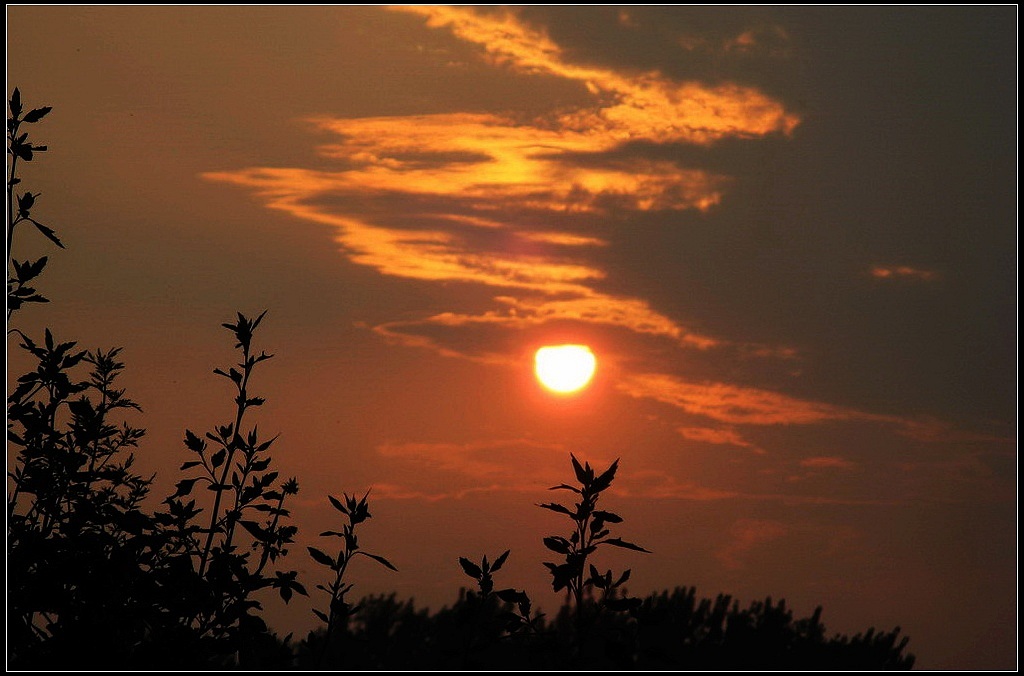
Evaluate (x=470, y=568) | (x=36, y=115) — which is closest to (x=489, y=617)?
(x=470, y=568)

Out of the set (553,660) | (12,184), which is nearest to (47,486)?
(12,184)

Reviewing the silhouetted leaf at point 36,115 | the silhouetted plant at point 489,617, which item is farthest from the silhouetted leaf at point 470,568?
the silhouetted leaf at point 36,115

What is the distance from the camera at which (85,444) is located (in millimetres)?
10289


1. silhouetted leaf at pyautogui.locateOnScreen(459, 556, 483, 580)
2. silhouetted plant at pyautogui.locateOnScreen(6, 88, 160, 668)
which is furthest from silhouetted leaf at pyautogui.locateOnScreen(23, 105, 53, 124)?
silhouetted leaf at pyautogui.locateOnScreen(459, 556, 483, 580)

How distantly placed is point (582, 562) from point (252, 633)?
9.19 ft

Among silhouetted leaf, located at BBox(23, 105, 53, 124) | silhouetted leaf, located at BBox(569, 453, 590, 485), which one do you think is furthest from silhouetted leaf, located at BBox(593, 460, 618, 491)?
silhouetted leaf, located at BBox(23, 105, 53, 124)

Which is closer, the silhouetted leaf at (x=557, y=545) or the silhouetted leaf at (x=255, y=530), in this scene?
the silhouetted leaf at (x=557, y=545)

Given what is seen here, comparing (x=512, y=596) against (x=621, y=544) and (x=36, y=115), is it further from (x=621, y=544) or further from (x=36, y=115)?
(x=36, y=115)

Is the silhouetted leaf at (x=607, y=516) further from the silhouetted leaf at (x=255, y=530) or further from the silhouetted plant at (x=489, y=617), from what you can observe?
the silhouetted leaf at (x=255, y=530)

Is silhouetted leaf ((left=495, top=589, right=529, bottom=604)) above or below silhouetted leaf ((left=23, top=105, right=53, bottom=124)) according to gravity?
below

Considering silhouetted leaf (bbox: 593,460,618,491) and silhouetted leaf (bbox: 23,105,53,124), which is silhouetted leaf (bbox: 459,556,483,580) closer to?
silhouetted leaf (bbox: 593,460,618,491)

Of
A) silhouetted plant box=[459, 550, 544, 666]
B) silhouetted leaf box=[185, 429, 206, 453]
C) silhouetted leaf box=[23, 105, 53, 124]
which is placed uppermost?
silhouetted leaf box=[23, 105, 53, 124]

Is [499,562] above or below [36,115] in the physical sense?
below

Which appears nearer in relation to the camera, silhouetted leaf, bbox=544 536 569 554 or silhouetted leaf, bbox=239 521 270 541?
silhouetted leaf, bbox=544 536 569 554
